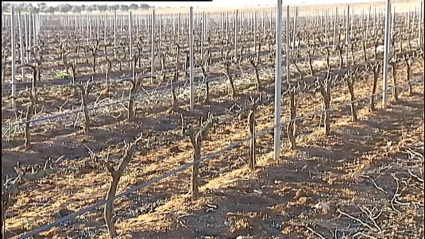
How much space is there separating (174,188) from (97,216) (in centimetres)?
105

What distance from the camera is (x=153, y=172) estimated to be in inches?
290

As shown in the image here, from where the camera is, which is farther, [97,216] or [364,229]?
[97,216]

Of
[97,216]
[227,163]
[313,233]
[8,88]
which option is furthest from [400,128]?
[8,88]

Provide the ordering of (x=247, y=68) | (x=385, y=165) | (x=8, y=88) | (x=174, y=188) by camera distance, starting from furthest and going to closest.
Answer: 1. (x=247, y=68)
2. (x=8, y=88)
3. (x=385, y=165)
4. (x=174, y=188)

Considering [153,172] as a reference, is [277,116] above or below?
above

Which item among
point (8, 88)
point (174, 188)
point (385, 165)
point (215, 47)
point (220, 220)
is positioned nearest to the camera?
point (220, 220)

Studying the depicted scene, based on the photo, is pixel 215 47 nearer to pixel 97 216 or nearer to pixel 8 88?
pixel 8 88

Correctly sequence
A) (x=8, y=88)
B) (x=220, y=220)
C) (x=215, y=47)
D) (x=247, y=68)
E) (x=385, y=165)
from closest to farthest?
(x=220, y=220), (x=385, y=165), (x=8, y=88), (x=247, y=68), (x=215, y=47)

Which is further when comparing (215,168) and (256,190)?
(215,168)

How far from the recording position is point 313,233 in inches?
211

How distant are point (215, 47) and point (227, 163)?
17.1 metres

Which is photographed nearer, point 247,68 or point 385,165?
point 385,165

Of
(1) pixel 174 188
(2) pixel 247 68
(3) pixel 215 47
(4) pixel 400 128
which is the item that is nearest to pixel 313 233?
(1) pixel 174 188

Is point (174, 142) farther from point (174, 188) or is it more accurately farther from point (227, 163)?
point (174, 188)
